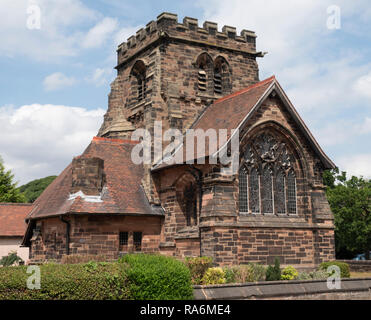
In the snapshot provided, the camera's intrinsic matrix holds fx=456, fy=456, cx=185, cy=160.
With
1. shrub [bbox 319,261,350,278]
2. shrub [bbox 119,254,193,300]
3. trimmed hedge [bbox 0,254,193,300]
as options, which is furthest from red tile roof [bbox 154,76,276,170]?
trimmed hedge [bbox 0,254,193,300]

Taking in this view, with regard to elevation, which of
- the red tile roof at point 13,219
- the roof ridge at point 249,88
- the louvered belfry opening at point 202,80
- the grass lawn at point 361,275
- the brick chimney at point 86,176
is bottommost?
the grass lawn at point 361,275

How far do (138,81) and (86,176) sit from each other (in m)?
10.2

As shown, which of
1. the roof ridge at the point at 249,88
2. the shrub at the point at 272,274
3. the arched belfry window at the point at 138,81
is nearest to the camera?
the shrub at the point at 272,274

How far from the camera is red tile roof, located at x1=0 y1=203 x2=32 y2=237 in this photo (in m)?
34.2

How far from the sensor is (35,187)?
7488 cm

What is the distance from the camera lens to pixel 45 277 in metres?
10.6

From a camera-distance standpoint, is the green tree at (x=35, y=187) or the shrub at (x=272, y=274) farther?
the green tree at (x=35, y=187)

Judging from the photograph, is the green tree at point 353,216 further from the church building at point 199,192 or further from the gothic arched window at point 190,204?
the gothic arched window at point 190,204

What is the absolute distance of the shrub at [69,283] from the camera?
10289 millimetres

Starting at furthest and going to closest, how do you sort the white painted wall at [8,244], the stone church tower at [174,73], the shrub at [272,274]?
the white painted wall at [8,244] < the stone church tower at [174,73] < the shrub at [272,274]

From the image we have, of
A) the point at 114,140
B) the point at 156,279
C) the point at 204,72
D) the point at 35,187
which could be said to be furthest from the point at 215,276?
the point at 35,187

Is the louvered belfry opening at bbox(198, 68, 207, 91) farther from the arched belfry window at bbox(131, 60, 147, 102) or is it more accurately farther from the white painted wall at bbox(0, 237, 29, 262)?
the white painted wall at bbox(0, 237, 29, 262)

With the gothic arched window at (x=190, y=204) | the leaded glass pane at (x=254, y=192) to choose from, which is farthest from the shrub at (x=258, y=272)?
the gothic arched window at (x=190, y=204)
